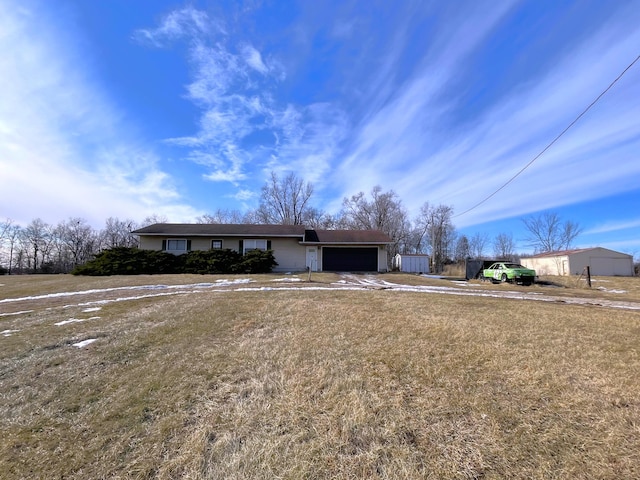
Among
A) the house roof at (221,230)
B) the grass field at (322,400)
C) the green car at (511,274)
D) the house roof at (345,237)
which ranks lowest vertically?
the grass field at (322,400)

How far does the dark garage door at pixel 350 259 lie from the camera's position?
959 inches

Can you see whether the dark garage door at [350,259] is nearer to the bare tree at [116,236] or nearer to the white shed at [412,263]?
the white shed at [412,263]

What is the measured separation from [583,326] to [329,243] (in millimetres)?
18299

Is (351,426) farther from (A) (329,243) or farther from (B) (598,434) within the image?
(A) (329,243)

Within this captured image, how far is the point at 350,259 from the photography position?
24.5 metres

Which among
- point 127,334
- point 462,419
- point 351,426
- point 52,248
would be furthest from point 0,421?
point 52,248

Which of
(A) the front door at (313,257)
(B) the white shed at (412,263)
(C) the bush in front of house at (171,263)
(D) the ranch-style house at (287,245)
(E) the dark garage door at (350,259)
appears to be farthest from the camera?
(B) the white shed at (412,263)

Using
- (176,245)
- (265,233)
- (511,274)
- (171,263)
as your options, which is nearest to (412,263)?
(511,274)

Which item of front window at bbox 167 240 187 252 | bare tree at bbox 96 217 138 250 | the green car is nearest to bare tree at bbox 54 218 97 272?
bare tree at bbox 96 217 138 250

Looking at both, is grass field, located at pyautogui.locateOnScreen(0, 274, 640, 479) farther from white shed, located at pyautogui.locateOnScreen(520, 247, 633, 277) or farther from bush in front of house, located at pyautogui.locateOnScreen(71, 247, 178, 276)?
white shed, located at pyautogui.locateOnScreen(520, 247, 633, 277)

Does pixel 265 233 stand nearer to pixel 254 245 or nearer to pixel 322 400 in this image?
pixel 254 245

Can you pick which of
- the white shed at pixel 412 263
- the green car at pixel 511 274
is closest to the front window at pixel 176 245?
the white shed at pixel 412 263

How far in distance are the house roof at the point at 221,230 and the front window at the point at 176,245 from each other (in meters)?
0.82

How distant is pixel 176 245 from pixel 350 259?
13.4 meters
